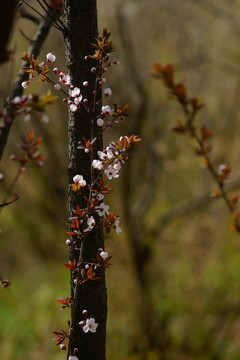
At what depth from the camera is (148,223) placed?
16.4 feet

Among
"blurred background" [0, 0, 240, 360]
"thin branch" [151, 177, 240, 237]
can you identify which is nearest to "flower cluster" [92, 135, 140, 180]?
"blurred background" [0, 0, 240, 360]

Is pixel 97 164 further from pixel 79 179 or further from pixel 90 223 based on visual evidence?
pixel 90 223

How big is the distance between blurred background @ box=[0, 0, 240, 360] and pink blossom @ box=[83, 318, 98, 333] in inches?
110

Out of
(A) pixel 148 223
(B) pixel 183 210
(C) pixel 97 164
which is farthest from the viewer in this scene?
(A) pixel 148 223

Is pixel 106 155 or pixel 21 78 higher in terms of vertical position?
pixel 21 78

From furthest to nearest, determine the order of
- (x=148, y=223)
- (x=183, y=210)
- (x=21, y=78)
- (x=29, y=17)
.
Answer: (x=148, y=223)
(x=183, y=210)
(x=29, y=17)
(x=21, y=78)

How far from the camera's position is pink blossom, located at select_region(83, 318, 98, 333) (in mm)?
1201

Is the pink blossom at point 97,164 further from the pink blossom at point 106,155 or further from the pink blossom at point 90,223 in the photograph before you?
the pink blossom at point 90,223

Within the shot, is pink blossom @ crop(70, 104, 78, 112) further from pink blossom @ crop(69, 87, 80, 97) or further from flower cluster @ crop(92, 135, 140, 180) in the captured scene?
flower cluster @ crop(92, 135, 140, 180)

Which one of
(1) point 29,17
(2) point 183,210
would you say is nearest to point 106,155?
(1) point 29,17

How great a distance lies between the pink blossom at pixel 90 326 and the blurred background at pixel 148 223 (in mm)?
2783

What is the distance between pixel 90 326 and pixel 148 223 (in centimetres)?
380

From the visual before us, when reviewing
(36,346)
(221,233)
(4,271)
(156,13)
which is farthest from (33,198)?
(156,13)

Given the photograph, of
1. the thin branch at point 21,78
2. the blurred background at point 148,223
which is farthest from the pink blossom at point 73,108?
the blurred background at point 148,223
